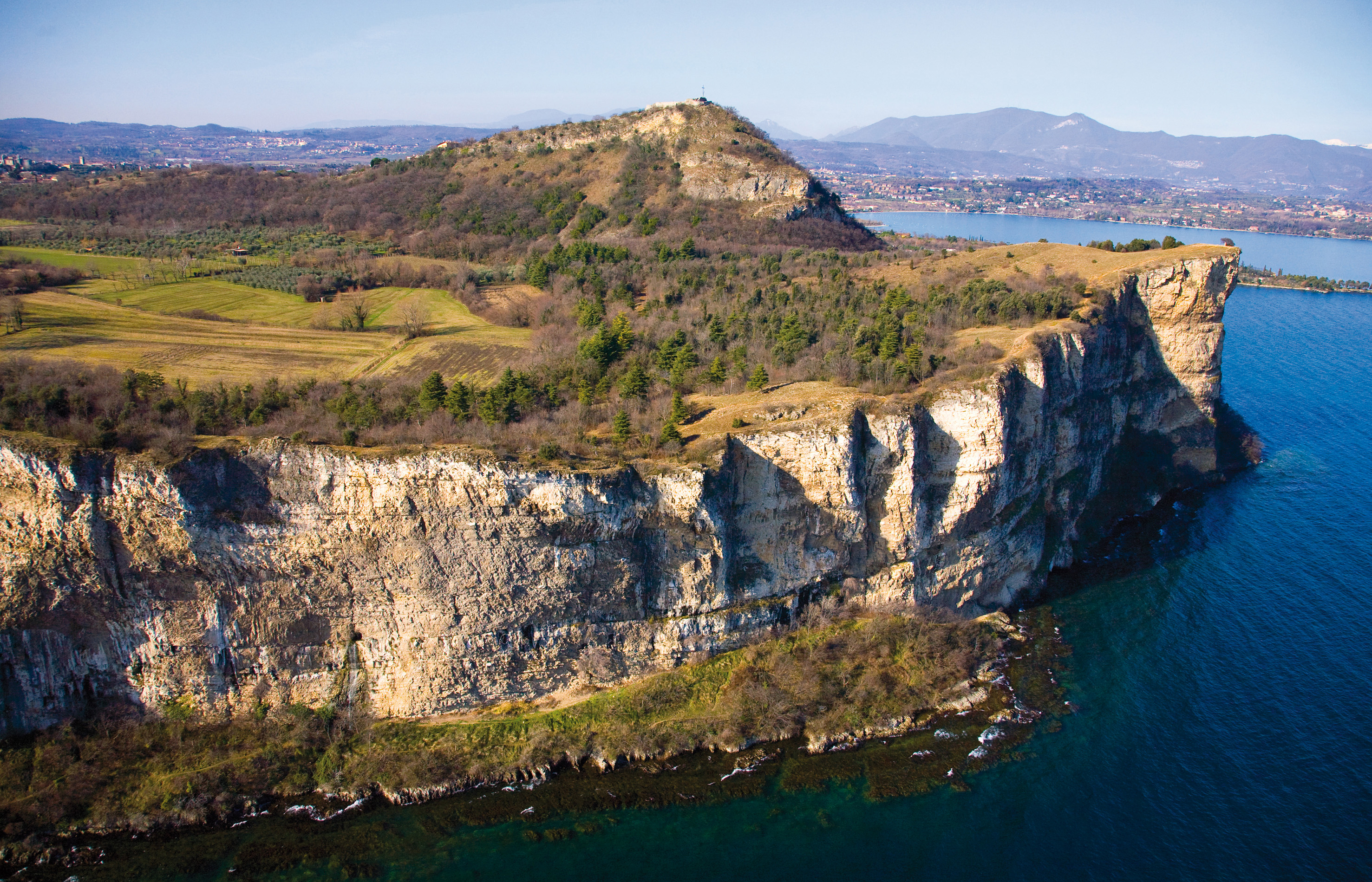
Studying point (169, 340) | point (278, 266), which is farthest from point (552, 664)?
point (278, 266)

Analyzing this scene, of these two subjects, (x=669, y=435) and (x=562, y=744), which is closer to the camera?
(x=562, y=744)

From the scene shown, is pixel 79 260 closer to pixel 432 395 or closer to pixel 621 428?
pixel 432 395

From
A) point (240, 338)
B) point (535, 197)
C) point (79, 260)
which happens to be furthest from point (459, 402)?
point (535, 197)

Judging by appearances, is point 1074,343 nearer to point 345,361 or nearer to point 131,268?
point 345,361

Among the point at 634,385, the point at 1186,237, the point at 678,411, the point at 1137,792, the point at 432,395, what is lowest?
the point at 1137,792

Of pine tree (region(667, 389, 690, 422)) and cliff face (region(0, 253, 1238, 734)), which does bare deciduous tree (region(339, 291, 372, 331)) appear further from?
pine tree (region(667, 389, 690, 422))

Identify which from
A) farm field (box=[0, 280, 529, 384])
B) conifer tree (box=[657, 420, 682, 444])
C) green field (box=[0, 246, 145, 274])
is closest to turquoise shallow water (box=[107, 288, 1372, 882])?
conifer tree (box=[657, 420, 682, 444])
